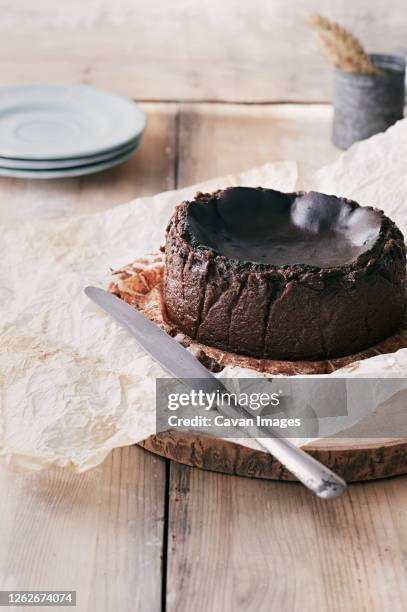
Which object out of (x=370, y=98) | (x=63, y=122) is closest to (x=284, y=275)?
(x=370, y=98)

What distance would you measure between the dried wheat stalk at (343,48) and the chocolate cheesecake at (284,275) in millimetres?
897

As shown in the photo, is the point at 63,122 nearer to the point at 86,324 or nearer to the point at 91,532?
the point at 86,324

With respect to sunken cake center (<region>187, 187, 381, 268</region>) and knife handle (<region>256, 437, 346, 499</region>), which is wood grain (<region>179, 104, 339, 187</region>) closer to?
sunken cake center (<region>187, 187, 381, 268</region>)

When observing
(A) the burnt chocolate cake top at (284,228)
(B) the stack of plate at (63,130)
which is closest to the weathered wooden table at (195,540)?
(A) the burnt chocolate cake top at (284,228)

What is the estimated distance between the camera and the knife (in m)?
1.04

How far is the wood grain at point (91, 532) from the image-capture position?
106cm

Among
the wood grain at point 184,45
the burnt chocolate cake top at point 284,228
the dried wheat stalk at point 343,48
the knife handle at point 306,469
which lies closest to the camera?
the knife handle at point 306,469

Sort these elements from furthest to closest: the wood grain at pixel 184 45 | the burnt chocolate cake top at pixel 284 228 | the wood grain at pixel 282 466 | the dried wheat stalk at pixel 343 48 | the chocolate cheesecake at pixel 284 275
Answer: the wood grain at pixel 184 45, the dried wheat stalk at pixel 343 48, the burnt chocolate cake top at pixel 284 228, the chocolate cheesecake at pixel 284 275, the wood grain at pixel 282 466

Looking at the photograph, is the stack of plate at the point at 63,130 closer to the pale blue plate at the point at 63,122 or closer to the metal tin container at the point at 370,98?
the pale blue plate at the point at 63,122

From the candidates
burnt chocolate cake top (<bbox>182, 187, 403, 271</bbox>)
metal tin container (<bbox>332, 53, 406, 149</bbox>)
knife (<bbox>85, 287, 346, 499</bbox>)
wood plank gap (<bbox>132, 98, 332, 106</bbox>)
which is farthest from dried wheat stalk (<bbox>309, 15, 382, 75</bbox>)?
knife (<bbox>85, 287, 346, 499</bbox>)

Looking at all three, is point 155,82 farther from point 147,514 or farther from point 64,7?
point 147,514

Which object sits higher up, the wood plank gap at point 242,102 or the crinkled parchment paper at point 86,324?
the crinkled parchment paper at point 86,324

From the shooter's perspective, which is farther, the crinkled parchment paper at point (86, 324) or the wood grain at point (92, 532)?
the crinkled parchment paper at point (86, 324)

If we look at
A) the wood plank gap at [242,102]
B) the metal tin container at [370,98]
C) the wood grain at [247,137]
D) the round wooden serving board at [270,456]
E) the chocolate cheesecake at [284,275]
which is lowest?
the wood plank gap at [242,102]
